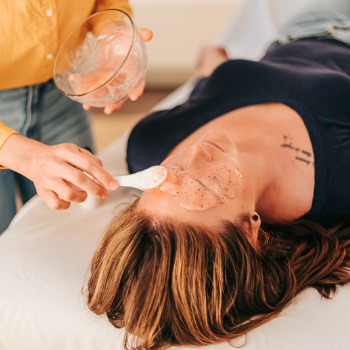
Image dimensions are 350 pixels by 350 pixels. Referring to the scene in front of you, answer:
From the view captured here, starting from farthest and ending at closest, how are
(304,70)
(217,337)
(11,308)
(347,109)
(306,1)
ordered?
(306,1) < (304,70) < (347,109) < (11,308) < (217,337)

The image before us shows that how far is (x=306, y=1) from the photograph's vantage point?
5.45 ft

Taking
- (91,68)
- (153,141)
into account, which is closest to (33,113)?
(91,68)

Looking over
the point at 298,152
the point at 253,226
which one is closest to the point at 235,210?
the point at 253,226

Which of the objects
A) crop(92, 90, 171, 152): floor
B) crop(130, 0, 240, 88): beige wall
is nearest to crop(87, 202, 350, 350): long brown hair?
crop(92, 90, 171, 152): floor

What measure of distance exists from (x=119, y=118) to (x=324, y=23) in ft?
5.21

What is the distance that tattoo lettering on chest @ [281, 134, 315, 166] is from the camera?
115 cm

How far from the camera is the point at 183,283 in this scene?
81cm

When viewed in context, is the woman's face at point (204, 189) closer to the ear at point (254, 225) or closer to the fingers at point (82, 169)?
the ear at point (254, 225)

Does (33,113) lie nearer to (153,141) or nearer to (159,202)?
(153,141)

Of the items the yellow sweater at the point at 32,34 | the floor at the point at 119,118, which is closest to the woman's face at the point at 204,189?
the yellow sweater at the point at 32,34

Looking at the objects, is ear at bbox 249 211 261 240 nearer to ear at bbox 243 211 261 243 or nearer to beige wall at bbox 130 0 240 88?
ear at bbox 243 211 261 243

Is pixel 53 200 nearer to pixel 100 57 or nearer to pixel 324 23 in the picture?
pixel 100 57

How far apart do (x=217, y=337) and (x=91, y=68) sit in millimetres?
823

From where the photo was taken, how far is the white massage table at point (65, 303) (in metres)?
0.85
